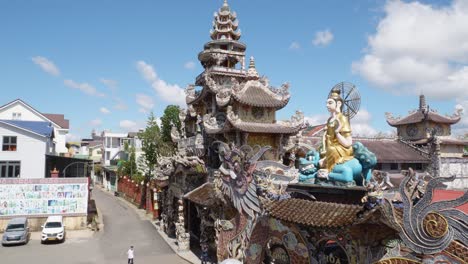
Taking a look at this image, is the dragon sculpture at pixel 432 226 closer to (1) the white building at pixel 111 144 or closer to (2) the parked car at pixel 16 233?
(2) the parked car at pixel 16 233

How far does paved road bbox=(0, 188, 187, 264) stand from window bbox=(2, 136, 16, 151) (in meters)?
10.6

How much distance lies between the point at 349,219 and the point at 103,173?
64965 millimetres

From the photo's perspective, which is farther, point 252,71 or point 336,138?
point 252,71

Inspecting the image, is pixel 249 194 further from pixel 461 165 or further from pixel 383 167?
pixel 461 165

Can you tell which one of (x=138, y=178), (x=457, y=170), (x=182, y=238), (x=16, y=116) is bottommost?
(x=182, y=238)

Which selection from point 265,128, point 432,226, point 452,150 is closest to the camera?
point 432,226

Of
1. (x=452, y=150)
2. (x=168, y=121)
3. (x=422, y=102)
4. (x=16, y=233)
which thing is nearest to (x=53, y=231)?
(x=16, y=233)

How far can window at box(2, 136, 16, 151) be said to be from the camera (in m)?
32.2

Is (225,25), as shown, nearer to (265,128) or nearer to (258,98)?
(258,98)

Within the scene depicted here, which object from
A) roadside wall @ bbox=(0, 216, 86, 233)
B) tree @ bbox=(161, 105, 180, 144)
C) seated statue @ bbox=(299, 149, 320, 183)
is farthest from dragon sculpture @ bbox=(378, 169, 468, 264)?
tree @ bbox=(161, 105, 180, 144)

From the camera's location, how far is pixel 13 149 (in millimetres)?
32562

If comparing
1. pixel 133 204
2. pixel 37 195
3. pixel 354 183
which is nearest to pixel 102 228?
pixel 37 195

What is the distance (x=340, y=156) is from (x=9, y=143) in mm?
31550

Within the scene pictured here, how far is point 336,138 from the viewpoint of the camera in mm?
11680
